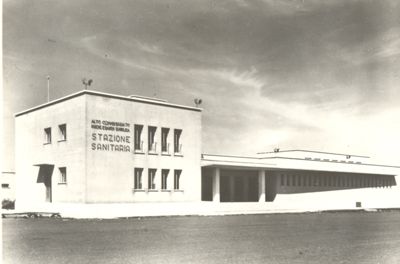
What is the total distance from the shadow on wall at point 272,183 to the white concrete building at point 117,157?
128 mm

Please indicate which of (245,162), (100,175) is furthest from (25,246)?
(245,162)

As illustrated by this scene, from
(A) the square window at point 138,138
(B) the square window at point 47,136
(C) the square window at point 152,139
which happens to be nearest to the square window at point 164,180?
(C) the square window at point 152,139

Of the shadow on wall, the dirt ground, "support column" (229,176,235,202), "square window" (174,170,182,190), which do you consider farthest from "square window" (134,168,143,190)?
the dirt ground

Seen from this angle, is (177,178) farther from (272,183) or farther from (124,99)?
(272,183)

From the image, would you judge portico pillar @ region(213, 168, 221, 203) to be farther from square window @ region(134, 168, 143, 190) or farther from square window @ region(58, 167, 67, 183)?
square window @ region(58, 167, 67, 183)

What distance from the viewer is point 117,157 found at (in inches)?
1314

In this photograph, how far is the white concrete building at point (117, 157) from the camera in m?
32.4

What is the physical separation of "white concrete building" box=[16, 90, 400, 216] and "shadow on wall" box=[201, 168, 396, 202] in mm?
128

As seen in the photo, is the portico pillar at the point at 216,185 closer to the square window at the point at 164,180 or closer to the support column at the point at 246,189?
the square window at the point at 164,180

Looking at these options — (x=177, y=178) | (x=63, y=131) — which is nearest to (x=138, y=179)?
(x=177, y=178)

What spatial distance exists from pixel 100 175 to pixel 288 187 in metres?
22.3

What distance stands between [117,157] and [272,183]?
1962cm

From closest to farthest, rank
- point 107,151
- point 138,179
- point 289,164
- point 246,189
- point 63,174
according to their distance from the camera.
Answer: point 107,151
point 63,174
point 138,179
point 246,189
point 289,164

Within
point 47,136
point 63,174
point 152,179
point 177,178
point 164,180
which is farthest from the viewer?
point 177,178
